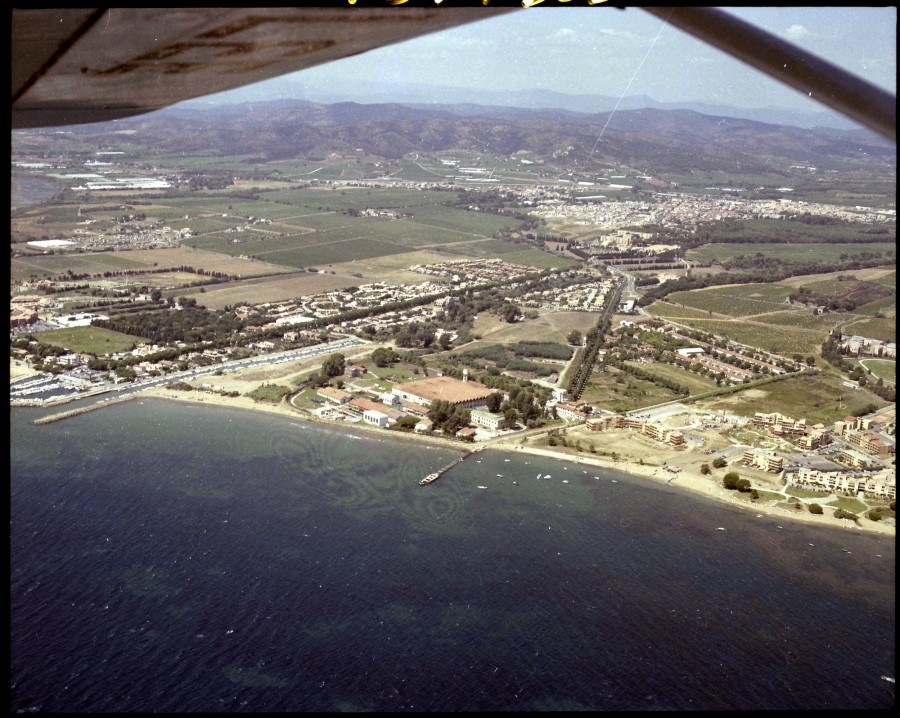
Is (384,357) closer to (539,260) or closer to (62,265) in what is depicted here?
(539,260)

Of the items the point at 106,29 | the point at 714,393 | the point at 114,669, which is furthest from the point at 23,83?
the point at 714,393

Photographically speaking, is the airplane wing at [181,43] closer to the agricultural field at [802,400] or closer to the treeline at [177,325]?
the agricultural field at [802,400]

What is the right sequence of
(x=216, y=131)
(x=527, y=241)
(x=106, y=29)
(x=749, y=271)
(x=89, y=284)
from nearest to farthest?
(x=106, y=29) < (x=89, y=284) < (x=749, y=271) < (x=527, y=241) < (x=216, y=131)

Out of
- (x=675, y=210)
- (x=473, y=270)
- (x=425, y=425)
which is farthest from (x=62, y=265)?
(x=675, y=210)

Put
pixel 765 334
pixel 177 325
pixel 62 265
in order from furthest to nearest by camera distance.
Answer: pixel 62 265
pixel 765 334
pixel 177 325

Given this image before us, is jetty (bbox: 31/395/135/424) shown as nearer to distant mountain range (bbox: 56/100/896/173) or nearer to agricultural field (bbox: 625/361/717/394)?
agricultural field (bbox: 625/361/717/394)

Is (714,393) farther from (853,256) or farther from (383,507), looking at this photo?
(853,256)
